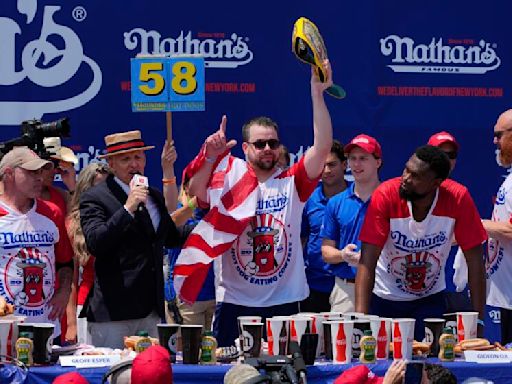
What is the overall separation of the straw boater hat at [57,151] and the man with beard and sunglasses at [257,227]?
5.14 ft

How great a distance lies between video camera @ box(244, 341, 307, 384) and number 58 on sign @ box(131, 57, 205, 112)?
264 centimetres

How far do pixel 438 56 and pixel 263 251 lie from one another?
3.13 m

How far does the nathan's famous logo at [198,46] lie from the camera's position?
8578 millimetres

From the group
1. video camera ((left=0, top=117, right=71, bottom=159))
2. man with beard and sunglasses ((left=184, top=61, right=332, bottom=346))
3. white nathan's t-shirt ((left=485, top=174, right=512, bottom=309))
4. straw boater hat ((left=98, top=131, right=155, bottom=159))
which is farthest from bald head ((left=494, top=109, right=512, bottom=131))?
video camera ((left=0, top=117, right=71, bottom=159))

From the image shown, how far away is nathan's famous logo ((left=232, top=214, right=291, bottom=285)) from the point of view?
6.47 meters

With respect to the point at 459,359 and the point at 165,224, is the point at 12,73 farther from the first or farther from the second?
the point at 459,359

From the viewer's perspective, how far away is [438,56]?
9.05 meters

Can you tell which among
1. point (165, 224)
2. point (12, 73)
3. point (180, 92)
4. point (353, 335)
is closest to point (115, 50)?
point (12, 73)

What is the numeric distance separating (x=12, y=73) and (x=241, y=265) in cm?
272

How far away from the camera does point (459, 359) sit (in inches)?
222

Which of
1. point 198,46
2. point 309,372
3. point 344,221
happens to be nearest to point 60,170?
point 198,46

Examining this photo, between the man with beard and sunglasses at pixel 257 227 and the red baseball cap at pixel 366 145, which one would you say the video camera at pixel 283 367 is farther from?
the red baseball cap at pixel 366 145

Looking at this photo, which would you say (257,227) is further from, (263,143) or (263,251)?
(263,143)

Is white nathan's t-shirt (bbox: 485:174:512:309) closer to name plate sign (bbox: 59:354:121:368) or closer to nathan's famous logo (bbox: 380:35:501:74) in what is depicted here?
nathan's famous logo (bbox: 380:35:501:74)
